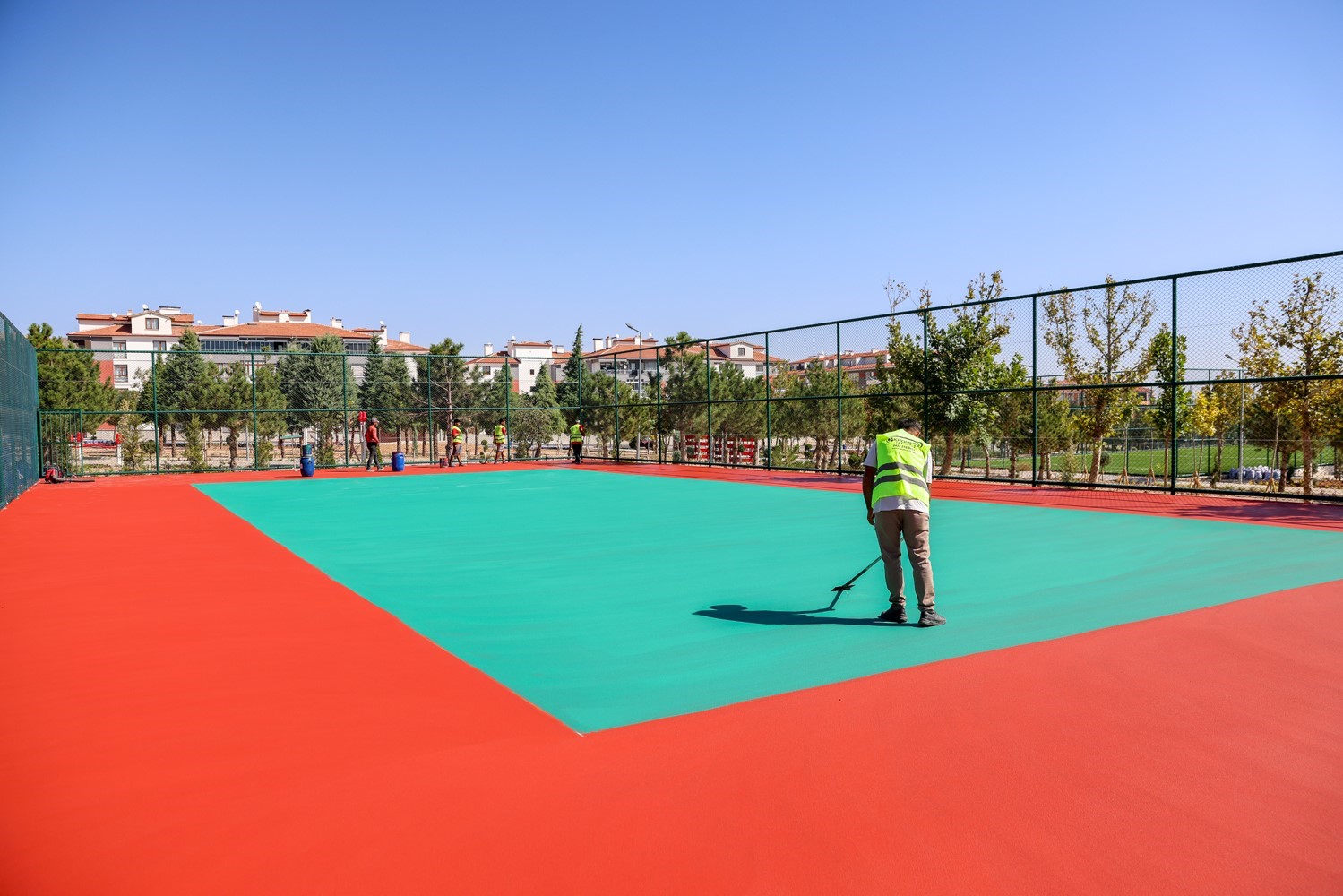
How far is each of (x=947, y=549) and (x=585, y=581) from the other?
4.60 m

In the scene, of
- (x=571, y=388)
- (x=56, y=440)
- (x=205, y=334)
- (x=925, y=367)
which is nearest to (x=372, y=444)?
(x=56, y=440)

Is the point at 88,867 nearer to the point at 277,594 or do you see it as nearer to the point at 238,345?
the point at 277,594

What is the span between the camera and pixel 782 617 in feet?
24.1

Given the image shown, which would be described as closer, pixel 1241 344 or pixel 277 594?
pixel 277 594

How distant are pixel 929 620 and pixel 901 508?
2.94 ft

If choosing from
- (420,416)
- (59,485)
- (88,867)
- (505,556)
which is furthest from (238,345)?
(88,867)

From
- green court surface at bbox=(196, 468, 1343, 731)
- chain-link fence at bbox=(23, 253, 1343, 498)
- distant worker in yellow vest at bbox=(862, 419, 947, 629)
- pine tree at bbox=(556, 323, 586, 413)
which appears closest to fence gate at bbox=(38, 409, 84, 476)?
chain-link fence at bbox=(23, 253, 1343, 498)

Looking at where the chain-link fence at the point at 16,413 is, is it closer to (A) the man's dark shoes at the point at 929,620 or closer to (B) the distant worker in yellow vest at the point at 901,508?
(B) the distant worker in yellow vest at the point at 901,508

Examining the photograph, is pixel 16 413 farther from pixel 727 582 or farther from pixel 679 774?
pixel 679 774

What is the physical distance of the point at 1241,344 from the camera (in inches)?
765

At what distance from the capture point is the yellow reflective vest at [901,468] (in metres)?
7.08

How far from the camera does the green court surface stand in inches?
236

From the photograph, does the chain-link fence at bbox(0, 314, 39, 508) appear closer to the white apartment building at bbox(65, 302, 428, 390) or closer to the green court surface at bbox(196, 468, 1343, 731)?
the green court surface at bbox(196, 468, 1343, 731)

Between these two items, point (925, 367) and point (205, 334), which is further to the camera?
point (205, 334)
